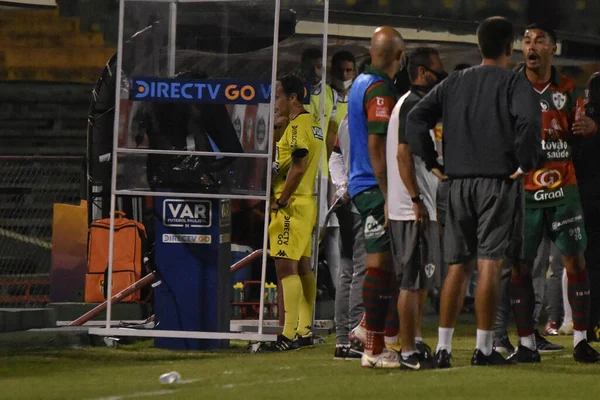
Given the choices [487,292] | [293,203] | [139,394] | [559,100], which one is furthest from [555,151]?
[139,394]

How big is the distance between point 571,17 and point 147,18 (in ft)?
42.0

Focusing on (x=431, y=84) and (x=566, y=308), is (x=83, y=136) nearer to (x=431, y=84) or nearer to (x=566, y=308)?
(x=566, y=308)

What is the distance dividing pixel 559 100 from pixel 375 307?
6.36ft

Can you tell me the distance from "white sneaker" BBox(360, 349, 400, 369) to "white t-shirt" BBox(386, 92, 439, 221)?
796 millimetres

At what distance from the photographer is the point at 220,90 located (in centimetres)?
983

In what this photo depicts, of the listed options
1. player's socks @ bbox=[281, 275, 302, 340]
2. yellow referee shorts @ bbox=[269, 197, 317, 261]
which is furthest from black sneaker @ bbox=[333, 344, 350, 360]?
yellow referee shorts @ bbox=[269, 197, 317, 261]

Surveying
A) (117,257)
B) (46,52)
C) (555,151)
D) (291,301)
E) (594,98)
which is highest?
(46,52)

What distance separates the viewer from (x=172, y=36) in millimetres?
10445

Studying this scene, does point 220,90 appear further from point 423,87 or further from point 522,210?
point 522,210

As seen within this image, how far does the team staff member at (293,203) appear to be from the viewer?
10172 millimetres

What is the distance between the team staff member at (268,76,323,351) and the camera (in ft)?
33.4

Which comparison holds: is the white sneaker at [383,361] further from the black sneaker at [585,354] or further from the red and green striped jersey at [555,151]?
the red and green striped jersey at [555,151]

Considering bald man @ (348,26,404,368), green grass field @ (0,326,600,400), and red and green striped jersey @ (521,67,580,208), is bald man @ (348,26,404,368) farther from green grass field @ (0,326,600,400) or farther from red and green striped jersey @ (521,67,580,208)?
red and green striped jersey @ (521,67,580,208)

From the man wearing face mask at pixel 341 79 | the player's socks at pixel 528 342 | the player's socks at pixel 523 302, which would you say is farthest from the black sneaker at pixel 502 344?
the man wearing face mask at pixel 341 79
